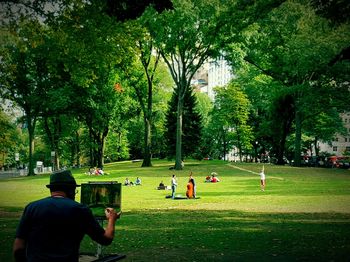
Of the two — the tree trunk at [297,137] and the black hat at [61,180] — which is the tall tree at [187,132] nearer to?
the tree trunk at [297,137]

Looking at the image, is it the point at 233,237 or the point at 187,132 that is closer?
the point at 233,237

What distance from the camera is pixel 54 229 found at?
4172mm

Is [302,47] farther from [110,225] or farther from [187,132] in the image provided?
Answer: [110,225]

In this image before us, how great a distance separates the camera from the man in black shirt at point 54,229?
4.16m

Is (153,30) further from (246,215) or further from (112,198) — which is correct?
(112,198)

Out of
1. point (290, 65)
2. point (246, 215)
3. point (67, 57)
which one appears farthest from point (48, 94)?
point (246, 215)

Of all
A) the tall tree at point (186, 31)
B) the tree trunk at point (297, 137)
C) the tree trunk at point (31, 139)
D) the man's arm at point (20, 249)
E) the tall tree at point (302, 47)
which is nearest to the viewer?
the man's arm at point (20, 249)

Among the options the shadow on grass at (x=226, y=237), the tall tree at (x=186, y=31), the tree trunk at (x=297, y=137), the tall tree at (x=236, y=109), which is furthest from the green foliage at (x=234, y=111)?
the shadow on grass at (x=226, y=237)

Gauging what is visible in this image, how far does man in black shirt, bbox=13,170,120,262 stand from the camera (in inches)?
164

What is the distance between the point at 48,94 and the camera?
54781 mm

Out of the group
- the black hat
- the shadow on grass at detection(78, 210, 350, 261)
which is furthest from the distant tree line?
the black hat

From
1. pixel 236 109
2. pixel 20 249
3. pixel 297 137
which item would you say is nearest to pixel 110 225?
pixel 20 249

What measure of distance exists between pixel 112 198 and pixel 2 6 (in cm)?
1513

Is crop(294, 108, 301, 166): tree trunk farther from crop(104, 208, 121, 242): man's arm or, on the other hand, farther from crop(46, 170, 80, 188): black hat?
crop(46, 170, 80, 188): black hat
